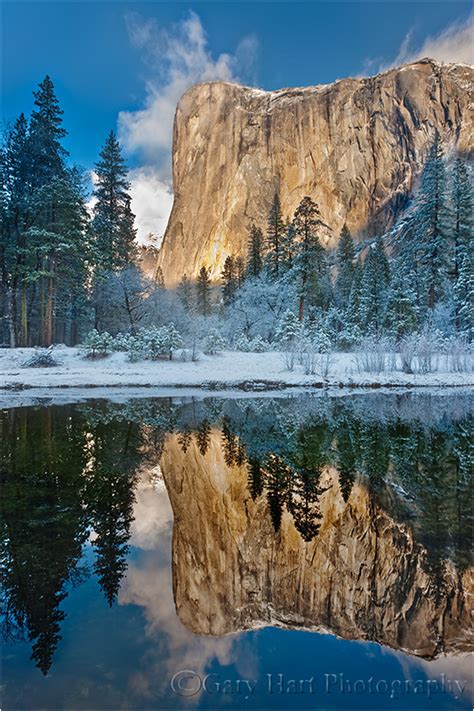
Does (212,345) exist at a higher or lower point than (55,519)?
higher

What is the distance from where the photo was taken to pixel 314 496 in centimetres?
556

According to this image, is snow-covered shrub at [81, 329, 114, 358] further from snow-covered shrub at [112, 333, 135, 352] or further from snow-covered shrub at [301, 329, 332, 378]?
snow-covered shrub at [301, 329, 332, 378]

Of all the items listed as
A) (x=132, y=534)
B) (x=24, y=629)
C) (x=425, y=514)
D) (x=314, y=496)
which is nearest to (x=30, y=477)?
(x=132, y=534)

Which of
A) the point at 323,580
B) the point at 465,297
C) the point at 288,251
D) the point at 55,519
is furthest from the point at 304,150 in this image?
the point at 323,580

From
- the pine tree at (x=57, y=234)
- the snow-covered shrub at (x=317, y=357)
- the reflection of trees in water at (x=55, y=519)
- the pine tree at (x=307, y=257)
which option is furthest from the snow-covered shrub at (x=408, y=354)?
the pine tree at (x=57, y=234)

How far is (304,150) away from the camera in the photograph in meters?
104

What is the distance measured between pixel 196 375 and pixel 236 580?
16.9m

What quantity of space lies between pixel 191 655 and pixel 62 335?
51907 millimetres

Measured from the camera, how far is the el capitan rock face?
305ft

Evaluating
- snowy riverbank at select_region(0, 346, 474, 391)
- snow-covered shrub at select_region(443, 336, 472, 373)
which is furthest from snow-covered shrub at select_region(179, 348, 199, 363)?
snow-covered shrub at select_region(443, 336, 472, 373)

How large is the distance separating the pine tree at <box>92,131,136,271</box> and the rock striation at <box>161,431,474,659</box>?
1169 inches

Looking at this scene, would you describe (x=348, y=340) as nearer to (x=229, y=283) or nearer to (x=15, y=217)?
(x=15, y=217)

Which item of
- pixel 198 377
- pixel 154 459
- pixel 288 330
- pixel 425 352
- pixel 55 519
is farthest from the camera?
pixel 288 330

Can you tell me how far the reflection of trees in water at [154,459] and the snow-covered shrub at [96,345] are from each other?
9.90 meters
